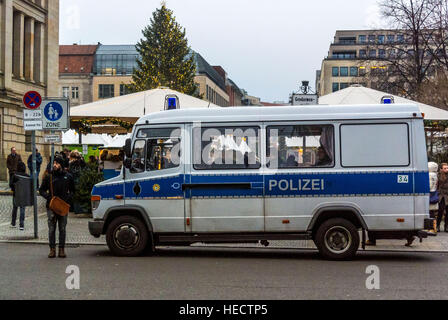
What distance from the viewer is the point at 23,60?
156 feet

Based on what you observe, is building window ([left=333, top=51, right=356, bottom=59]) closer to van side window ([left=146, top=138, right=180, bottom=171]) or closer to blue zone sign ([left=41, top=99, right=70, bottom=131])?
blue zone sign ([left=41, top=99, right=70, bottom=131])

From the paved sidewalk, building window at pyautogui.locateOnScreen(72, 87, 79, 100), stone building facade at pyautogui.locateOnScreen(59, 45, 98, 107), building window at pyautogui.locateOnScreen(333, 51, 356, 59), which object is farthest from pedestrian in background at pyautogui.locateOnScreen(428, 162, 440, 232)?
building window at pyautogui.locateOnScreen(333, 51, 356, 59)

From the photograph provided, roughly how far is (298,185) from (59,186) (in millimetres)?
4303

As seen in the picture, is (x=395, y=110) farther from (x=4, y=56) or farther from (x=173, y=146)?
A: (x=4, y=56)

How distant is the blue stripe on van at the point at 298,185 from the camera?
37.4 ft

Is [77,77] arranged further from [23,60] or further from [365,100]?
[365,100]

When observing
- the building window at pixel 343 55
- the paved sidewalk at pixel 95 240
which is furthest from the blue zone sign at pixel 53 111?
the building window at pixel 343 55

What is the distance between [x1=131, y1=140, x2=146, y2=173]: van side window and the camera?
1194 centimetres

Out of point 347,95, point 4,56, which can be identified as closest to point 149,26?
point 4,56

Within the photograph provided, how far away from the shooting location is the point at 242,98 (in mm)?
160375

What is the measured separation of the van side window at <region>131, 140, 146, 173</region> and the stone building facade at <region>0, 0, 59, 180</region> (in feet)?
96.4

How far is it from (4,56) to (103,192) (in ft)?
111

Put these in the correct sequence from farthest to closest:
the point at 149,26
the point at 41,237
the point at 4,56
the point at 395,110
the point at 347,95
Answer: the point at 149,26 < the point at 4,56 < the point at 347,95 < the point at 41,237 < the point at 395,110

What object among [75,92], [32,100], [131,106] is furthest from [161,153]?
[75,92]
